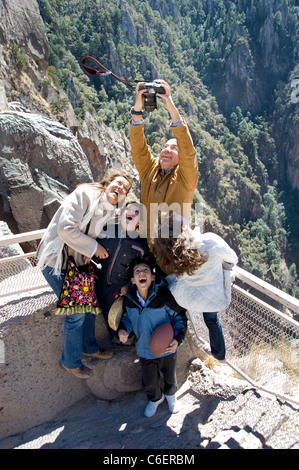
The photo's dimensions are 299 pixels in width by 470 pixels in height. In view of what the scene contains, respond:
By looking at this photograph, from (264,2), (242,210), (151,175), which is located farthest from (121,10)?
(151,175)

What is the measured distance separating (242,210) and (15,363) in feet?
165

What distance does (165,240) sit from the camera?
2.06 m

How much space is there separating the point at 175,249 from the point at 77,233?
62 centimetres

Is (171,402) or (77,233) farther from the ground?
(77,233)

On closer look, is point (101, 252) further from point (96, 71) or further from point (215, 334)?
point (96, 71)

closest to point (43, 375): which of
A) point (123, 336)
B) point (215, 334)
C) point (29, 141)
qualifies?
Answer: point (123, 336)

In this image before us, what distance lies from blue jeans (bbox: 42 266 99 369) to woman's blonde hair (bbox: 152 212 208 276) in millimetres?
709

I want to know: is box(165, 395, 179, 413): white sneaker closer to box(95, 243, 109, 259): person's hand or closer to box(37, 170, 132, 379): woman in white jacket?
box(37, 170, 132, 379): woman in white jacket

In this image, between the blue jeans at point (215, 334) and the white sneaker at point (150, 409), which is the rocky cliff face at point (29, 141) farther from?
the blue jeans at point (215, 334)

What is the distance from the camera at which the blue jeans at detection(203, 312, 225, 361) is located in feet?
7.73

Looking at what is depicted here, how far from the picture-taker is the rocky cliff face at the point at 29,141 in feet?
24.1

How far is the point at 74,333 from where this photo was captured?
2355 mm

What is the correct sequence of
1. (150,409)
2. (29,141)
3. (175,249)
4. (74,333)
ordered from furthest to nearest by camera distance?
1. (29,141)
2. (150,409)
3. (74,333)
4. (175,249)
